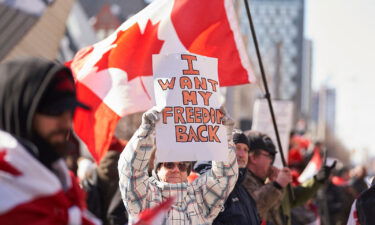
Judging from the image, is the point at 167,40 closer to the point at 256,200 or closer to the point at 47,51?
the point at 256,200

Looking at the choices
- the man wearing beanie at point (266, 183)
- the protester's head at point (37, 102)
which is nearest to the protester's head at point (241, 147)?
the man wearing beanie at point (266, 183)

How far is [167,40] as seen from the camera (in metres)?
6.44

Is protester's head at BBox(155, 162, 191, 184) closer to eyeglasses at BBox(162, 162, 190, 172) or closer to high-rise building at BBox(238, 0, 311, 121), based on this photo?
eyeglasses at BBox(162, 162, 190, 172)

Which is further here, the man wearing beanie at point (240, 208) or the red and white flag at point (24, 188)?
the man wearing beanie at point (240, 208)

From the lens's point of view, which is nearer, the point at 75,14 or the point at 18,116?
the point at 18,116

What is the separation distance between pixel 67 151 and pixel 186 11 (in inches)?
156

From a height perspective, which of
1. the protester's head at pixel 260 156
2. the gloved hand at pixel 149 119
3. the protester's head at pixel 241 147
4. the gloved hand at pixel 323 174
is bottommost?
the gloved hand at pixel 323 174

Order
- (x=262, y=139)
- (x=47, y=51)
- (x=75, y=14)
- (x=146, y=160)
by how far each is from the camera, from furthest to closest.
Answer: (x=75, y=14) → (x=47, y=51) → (x=262, y=139) → (x=146, y=160)

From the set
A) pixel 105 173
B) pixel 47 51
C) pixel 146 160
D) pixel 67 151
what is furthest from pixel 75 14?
pixel 67 151

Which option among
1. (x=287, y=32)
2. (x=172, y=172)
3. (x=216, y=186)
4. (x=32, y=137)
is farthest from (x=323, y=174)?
(x=287, y=32)

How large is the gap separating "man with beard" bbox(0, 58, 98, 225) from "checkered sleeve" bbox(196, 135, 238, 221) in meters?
2.11

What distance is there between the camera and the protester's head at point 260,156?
244 inches

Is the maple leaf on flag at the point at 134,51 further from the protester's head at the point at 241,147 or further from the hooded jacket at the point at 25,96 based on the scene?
the hooded jacket at the point at 25,96

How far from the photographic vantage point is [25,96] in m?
2.58
